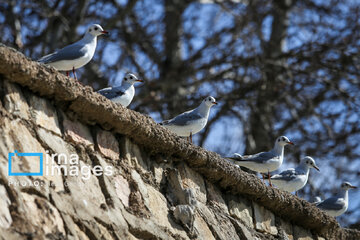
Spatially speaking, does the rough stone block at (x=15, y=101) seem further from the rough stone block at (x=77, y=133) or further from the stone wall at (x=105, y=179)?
the rough stone block at (x=77, y=133)

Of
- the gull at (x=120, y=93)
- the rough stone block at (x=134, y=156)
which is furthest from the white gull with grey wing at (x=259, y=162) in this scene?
the rough stone block at (x=134, y=156)

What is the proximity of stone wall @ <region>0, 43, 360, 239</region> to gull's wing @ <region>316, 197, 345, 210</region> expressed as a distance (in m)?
2.60

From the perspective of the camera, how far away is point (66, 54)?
24.6ft

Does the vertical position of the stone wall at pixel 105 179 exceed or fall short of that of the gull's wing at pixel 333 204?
it falls short

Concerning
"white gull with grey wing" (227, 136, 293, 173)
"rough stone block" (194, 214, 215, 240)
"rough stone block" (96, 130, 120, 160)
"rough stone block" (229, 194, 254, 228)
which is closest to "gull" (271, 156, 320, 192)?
"white gull with grey wing" (227, 136, 293, 173)

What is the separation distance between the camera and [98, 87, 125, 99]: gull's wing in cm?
781

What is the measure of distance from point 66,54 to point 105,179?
2363mm

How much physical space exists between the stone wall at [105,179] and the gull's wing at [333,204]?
8.54ft

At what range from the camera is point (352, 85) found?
47.1ft

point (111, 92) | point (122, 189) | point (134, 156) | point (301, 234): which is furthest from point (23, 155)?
point (301, 234)

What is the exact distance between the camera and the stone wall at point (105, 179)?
15.6 ft

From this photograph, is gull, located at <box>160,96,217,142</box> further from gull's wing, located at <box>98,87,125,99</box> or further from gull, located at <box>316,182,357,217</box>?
gull, located at <box>316,182,357,217</box>

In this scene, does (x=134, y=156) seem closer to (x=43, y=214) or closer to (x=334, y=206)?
(x=43, y=214)

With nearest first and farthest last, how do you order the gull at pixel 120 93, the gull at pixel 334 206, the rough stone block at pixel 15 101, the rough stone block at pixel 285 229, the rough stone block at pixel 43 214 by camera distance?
the rough stone block at pixel 43 214 < the rough stone block at pixel 15 101 < the rough stone block at pixel 285 229 < the gull at pixel 120 93 < the gull at pixel 334 206
